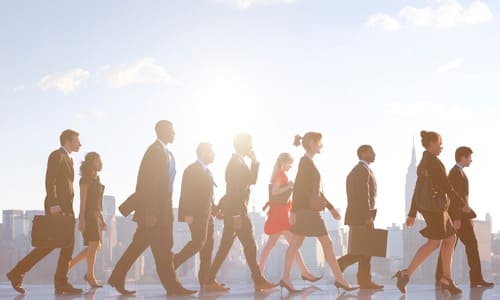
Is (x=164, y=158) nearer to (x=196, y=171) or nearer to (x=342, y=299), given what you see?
(x=196, y=171)

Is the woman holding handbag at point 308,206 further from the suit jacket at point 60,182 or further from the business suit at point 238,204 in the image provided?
the suit jacket at point 60,182

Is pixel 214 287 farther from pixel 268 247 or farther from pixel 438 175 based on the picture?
pixel 438 175

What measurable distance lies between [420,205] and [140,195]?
3.88 m

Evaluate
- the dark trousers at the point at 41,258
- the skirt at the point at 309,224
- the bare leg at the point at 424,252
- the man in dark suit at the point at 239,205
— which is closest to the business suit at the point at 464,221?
the bare leg at the point at 424,252

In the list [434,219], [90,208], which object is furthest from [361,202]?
[90,208]

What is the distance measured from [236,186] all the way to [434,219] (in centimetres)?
286

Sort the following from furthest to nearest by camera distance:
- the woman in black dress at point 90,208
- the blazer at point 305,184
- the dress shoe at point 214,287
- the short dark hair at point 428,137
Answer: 1. the woman in black dress at point 90,208
2. the dress shoe at point 214,287
3. the blazer at point 305,184
4. the short dark hair at point 428,137

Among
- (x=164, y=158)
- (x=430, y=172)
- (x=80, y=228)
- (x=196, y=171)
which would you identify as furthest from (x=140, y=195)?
(x=430, y=172)

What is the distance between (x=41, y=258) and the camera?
12.0 meters

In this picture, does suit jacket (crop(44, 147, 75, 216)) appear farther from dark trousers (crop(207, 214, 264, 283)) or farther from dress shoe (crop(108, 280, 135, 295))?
dark trousers (crop(207, 214, 264, 283))

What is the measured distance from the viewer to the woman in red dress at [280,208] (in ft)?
42.9

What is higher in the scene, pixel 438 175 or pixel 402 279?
pixel 438 175

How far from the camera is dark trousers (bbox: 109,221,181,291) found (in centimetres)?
1112

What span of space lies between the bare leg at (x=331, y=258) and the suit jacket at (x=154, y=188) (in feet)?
7.40
